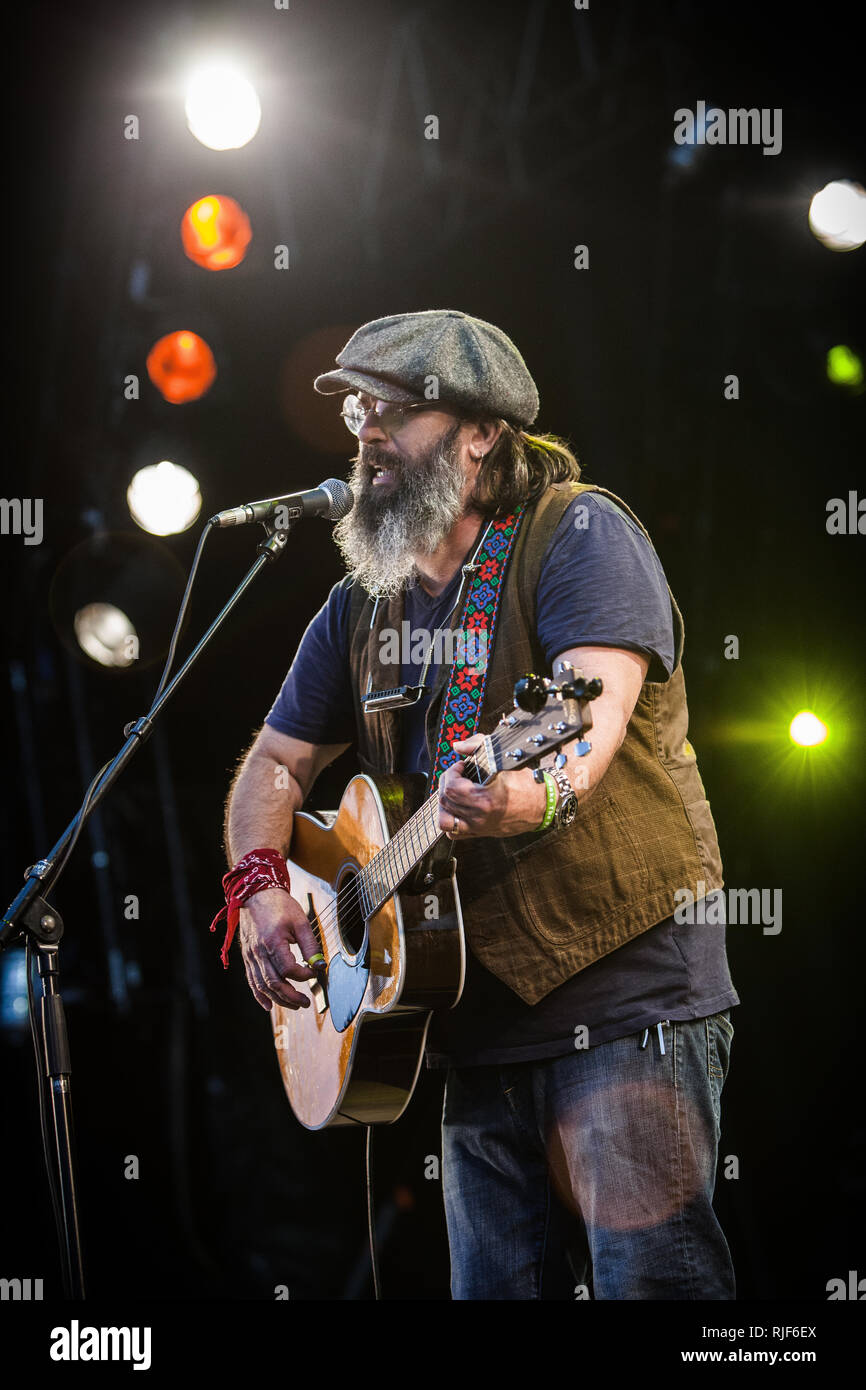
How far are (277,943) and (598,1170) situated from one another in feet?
2.78

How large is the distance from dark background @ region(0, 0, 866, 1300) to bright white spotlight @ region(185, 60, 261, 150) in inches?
1.8

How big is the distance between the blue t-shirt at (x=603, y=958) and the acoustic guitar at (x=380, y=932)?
0.09 metres

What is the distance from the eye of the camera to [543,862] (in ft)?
6.80

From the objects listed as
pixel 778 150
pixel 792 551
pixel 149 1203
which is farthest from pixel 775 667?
pixel 149 1203

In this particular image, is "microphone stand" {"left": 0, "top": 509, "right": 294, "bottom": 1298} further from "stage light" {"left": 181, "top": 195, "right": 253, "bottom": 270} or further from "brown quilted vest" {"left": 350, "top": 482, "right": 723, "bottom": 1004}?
"stage light" {"left": 181, "top": 195, "right": 253, "bottom": 270}

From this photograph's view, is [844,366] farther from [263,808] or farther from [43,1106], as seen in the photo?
[43,1106]

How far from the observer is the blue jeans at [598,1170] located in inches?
76.2

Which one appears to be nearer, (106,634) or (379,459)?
(379,459)

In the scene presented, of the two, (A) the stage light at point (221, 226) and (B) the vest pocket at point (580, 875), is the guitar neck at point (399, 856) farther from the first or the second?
(A) the stage light at point (221, 226)

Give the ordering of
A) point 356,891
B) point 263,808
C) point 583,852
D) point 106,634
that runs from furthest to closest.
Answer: point 106,634 → point 263,808 → point 356,891 → point 583,852

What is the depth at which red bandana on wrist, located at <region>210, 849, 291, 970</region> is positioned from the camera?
257 cm
